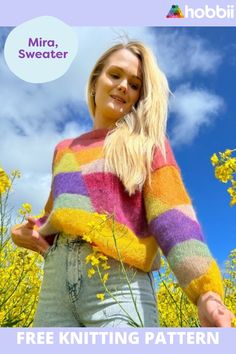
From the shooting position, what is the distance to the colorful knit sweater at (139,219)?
1.20 meters

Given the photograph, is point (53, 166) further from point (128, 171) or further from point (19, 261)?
point (19, 261)

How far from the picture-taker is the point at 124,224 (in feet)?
4.26

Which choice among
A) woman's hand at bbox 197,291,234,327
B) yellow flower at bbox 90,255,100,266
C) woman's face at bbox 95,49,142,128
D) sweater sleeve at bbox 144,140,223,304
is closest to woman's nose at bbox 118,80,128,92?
woman's face at bbox 95,49,142,128

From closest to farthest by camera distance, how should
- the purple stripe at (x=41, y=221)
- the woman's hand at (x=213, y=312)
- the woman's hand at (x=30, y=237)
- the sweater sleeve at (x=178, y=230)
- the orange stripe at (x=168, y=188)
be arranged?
the woman's hand at (x=213, y=312), the sweater sleeve at (x=178, y=230), the orange stripe at (x=168, y=188), the woman's hand at (x=30, y=237), the purple stripe at (x=41, y=221)

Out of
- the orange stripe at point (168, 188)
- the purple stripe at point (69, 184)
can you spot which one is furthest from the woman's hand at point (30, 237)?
the orange stripe at point (168, 188)

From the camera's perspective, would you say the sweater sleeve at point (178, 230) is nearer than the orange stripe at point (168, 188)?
Yes

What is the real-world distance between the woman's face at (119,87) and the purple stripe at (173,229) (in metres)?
0.40

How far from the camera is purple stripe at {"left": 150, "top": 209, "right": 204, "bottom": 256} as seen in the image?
1.23 m

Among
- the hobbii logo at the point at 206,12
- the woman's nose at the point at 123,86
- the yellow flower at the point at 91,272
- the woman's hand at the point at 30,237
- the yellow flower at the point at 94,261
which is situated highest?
the hobbii logo at the point at 206,12

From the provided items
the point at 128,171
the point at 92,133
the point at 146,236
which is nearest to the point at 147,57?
the point at 92,133

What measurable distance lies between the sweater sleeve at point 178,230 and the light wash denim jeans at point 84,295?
106mm

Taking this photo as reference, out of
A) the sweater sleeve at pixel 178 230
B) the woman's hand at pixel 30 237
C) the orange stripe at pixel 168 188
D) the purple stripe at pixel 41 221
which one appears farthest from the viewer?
the purple stripe at pixel 41 221

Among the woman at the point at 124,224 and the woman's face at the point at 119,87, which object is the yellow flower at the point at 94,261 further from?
the woman's face at the point at 119,87

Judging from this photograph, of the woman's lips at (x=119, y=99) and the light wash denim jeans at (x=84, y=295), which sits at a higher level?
the woman's lips at (x=119, y=99)
